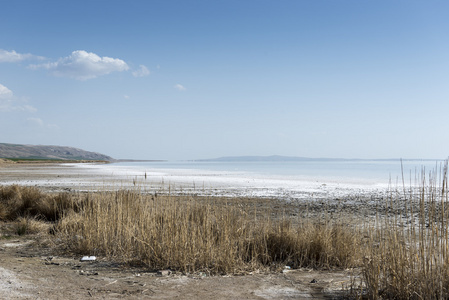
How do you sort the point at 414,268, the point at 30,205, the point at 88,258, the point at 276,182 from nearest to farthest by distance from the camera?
the point at 414,268 < the point at 88,258 < the point at 30,205 < the point at 276,182

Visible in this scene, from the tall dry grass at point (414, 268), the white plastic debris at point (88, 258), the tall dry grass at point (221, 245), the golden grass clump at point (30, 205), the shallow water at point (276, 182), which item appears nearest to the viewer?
the tall dry grass at point (414, 268)

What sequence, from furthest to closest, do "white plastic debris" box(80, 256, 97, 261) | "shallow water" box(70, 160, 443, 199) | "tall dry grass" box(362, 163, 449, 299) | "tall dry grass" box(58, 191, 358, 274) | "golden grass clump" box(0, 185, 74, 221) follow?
"shallow water" box(70, 160, 443, 199) < "golden grass clump" box(0, 185, 74, 221) < "white plastic debris" box(80, 256, 97, 261) < "tall dry grass" box(58, 191, 358, 274) < "tall dry grass" box(362, 163, 449, 299)

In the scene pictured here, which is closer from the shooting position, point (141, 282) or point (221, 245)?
point (141, 282)

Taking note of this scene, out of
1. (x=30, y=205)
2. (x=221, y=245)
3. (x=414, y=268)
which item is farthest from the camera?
(x=30, y=205)

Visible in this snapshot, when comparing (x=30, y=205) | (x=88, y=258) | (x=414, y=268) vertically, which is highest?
(x=414, y=268)

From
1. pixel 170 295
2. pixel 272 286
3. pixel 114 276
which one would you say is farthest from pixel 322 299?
pixel 114 276

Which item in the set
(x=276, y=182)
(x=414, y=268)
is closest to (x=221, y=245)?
(x=414, y=268)

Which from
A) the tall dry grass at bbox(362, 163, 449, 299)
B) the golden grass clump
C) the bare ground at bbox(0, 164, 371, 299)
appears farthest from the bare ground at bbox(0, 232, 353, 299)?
the golden grass clump

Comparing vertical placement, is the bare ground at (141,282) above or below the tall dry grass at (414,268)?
below

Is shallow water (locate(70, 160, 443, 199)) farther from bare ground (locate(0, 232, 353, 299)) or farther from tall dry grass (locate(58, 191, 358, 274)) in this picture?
bare ground (locate(0, 232, 353, 299))

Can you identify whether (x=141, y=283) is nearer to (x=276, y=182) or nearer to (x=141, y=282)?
(x=141, y=282)

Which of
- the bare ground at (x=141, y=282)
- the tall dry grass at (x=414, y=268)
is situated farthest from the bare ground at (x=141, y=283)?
the tall dry grass at (x=414, y=268)

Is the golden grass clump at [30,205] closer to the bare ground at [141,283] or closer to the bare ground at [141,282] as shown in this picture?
the bare ground at [141,282]

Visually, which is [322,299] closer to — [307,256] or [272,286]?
[272,286]
